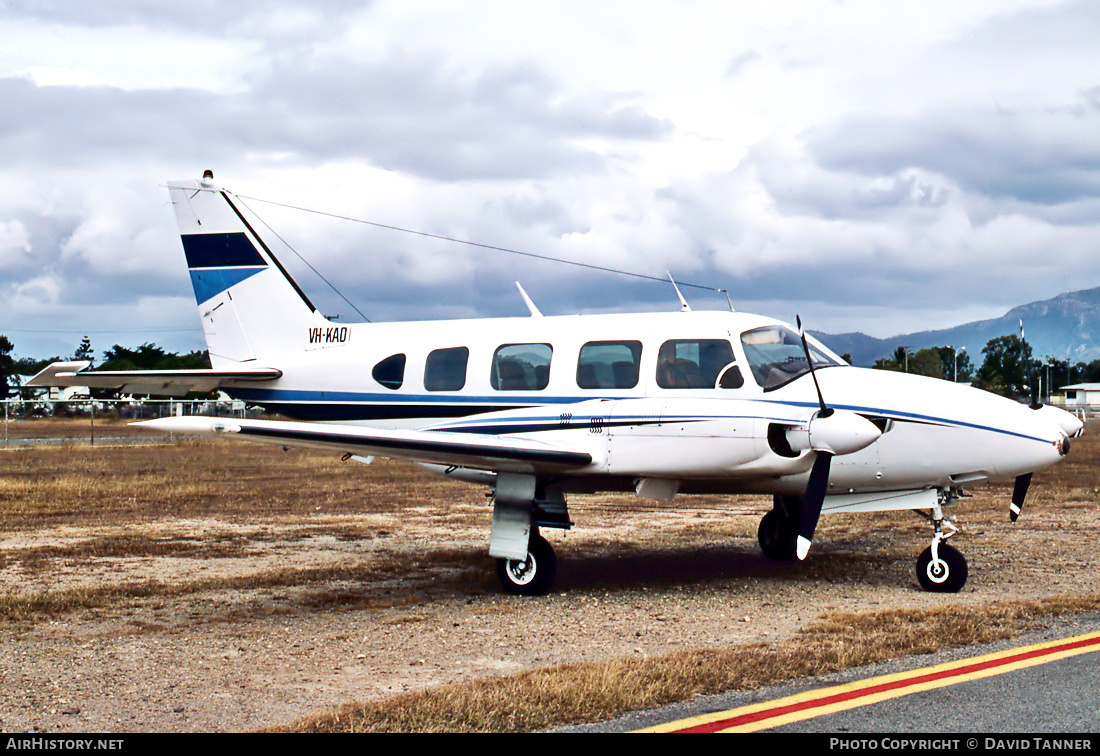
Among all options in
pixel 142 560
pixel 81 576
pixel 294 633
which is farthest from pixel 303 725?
pixel 142 560

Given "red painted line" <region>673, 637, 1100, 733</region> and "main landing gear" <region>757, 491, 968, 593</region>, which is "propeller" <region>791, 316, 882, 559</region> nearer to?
"main landing gear" <region>757, 491, 968, 593</region>

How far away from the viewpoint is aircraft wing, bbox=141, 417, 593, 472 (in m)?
9.75

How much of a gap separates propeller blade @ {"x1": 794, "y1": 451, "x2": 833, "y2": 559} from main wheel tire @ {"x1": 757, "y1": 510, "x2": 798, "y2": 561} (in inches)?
108

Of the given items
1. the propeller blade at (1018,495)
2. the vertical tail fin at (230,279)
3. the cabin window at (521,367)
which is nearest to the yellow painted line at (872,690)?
the propeller blade at (1018,495)

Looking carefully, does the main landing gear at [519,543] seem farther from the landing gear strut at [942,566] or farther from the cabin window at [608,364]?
the landing gear strut at [942,566]

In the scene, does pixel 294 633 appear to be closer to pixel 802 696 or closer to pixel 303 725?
pixel 303 725

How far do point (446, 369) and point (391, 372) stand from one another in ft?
2.60

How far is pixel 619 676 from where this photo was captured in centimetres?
683

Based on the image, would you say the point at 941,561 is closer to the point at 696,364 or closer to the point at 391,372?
the point at 696,364

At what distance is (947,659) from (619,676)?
8.20ft

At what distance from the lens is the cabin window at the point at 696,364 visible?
35.1 ft

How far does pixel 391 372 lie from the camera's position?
1235cm

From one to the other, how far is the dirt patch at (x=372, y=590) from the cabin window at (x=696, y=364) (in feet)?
7.46
